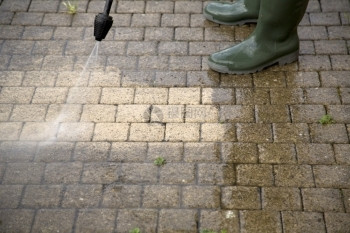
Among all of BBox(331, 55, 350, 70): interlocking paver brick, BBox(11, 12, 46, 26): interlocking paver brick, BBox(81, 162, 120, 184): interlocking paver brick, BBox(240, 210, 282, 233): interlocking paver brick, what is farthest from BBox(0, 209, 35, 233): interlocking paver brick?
BBox(331, 55, 350, 70): interlocking paver brick

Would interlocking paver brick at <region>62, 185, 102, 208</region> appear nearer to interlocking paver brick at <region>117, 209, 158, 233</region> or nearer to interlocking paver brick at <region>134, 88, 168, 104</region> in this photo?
interlocking paver brick at <region>117, 209, 158, 233</region>

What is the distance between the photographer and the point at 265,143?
3.02m

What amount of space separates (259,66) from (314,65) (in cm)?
42

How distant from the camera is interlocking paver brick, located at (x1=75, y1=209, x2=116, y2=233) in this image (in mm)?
2617

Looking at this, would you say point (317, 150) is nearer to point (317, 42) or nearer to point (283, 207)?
point (283, 207)

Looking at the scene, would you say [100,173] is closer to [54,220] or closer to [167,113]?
[54,220]

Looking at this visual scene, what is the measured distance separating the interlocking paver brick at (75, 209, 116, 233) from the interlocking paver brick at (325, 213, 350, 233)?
1.19 m

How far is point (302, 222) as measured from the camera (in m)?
2.61

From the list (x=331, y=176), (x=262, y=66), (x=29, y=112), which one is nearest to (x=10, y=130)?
(x=29, y=112)

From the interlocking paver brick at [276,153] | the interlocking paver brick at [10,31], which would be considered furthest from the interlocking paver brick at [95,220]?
the interlocking paver brick at [10,31]

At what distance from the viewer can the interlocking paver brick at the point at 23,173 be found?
2852mm

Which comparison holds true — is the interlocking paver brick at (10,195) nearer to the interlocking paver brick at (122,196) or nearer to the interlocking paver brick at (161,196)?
the interlocking paver brick at (122,196)

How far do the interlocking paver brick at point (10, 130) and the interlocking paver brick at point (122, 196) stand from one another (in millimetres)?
761

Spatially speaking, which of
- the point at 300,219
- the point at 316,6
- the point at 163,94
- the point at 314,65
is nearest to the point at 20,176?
the point at 163,94
